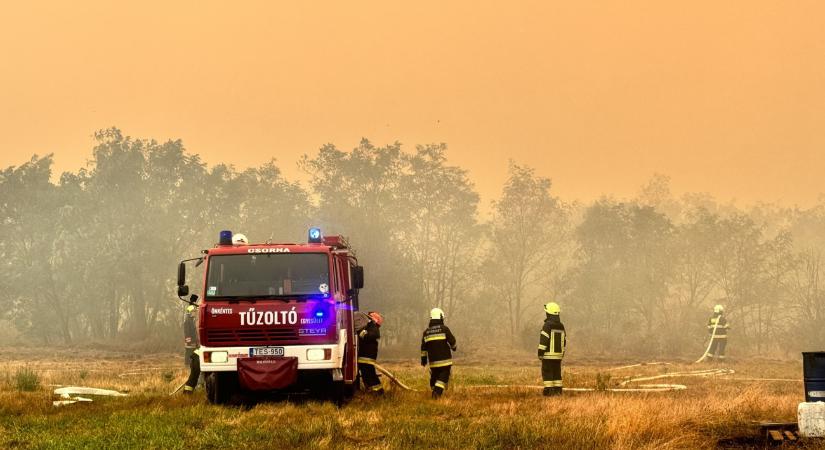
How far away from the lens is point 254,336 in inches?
Answer: 481

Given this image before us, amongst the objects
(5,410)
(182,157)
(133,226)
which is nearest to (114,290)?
(133,226)

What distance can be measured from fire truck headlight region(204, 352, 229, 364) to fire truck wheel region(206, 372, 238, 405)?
50cm

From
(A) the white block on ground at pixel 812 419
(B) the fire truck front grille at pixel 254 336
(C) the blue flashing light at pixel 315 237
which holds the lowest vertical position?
(A) the white block on ground at pixel 812 419

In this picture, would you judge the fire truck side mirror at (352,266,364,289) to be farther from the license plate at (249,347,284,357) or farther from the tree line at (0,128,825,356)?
the tree line at (0,128,825,356)

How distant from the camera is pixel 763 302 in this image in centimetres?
4925

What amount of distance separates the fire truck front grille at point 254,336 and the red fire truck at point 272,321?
0.05ft

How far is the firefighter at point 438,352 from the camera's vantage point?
14113mm

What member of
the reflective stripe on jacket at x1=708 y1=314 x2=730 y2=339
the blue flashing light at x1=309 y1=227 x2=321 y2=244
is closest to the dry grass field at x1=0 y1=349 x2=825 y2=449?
the blue flashing light at x1=309 y1=227 x2=321 y2=244

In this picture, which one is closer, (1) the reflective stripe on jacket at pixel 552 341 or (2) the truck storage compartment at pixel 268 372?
(2) the truck storage compartment at pixel 268 372

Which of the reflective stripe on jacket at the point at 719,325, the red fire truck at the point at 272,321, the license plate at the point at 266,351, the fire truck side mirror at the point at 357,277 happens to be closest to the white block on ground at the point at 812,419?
the red fire truck at the point at 272,321

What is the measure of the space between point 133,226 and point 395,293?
18.9m

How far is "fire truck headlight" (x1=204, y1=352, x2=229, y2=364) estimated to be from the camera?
1218cm

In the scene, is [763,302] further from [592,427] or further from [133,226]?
[592,427]

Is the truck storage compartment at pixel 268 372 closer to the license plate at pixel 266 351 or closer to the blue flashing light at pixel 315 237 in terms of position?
the license plate at pixel 266 351
